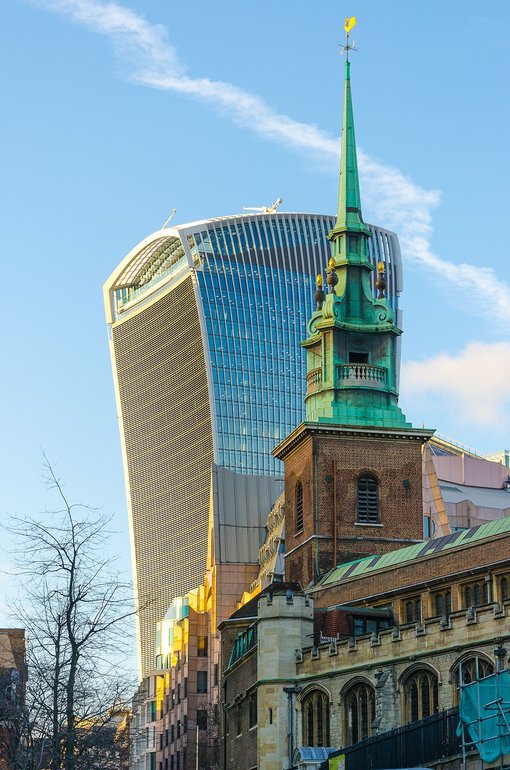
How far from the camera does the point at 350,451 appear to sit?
92250 millimetres

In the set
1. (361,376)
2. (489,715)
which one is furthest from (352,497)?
(489,715)

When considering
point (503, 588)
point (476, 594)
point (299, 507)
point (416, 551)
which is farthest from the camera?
point (299, 507)

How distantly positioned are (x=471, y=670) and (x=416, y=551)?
1884 centimetres

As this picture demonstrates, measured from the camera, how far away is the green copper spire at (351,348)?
3679 inches

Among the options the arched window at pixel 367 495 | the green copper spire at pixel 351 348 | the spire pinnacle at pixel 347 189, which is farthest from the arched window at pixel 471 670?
the spire pinnacle at pixel 347 189

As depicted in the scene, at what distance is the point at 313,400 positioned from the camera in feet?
313

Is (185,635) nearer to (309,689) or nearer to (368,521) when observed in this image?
(368,521)

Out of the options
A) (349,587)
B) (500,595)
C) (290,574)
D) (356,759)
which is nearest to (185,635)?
(290,574)

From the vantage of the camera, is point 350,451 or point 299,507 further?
point 299,507

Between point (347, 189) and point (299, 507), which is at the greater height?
point (347, 189)

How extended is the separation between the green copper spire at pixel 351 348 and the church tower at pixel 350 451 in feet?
0.20

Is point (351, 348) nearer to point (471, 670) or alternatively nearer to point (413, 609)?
point (413, 609)

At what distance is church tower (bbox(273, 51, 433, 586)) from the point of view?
91.2m

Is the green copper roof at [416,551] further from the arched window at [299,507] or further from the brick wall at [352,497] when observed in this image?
the arched window at [299,507]
